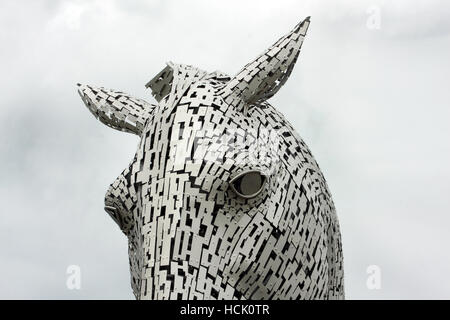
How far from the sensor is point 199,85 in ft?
27.6

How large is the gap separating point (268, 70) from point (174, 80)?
76 centimetres

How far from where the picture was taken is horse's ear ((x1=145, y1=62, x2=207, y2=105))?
27.8 ft

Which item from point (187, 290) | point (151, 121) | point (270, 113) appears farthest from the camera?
point (270, 113)

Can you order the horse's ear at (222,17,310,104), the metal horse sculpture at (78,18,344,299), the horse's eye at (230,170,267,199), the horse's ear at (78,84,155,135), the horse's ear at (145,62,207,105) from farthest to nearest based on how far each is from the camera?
the horse's ear at (78,84,155,135), the horse's ear at (145,62,207,105), the horse's ear at (222,17,310,104), the horse's eye at (230,170,267,199), the metal horse sculpture at (78,18,344,299)

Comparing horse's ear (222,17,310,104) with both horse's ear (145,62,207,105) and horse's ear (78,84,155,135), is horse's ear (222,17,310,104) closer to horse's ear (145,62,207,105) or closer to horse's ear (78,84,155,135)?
horse's ear (145,62,207,105)

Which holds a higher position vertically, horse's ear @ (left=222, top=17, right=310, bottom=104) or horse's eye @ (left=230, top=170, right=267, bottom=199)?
horse's ear @ (left=222, top=17, right=310, bottom=104)

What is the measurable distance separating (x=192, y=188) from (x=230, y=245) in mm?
436

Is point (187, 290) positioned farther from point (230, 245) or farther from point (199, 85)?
point (199, 85)

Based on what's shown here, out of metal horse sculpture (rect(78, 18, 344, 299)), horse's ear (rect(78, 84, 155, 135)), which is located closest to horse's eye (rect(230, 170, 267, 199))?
metal horse sculpture (rect(78, 18, 344, 299))

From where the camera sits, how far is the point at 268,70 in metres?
8.34

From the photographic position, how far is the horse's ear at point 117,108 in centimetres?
882

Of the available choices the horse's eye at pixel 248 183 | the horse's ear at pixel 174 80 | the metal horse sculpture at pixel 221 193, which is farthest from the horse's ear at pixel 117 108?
the horse's eye at pixel 248 183

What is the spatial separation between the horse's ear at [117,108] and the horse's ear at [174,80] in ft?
0.89
